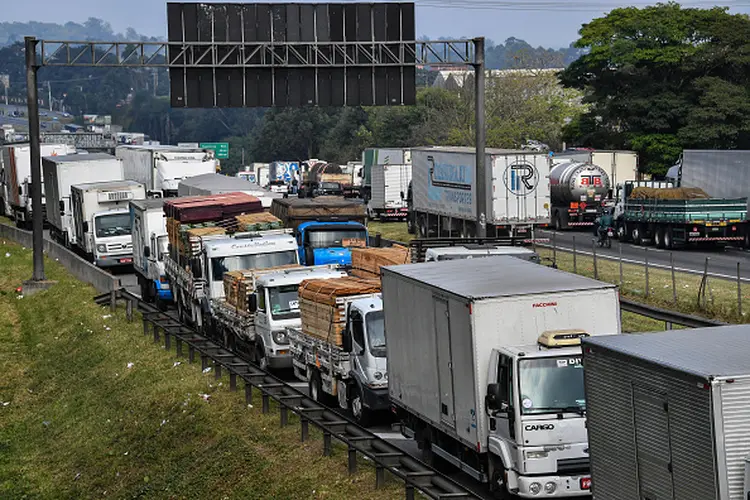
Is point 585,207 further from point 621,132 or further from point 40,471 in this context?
point 40,471

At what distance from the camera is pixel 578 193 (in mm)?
62344

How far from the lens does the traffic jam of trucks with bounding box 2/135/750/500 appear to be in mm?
11555

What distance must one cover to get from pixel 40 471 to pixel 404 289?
33.6 feet

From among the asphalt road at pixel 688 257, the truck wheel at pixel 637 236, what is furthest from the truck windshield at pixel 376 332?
the truck wheel at pixel 637 236

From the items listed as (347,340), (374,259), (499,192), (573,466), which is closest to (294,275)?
(374,259)

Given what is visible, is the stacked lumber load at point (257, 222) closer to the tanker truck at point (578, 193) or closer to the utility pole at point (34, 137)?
the utility pole at point (34, 137)

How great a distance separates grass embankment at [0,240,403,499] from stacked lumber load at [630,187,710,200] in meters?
24.6

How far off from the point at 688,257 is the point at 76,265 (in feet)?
70.8

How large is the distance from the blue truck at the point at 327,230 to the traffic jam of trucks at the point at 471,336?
0.05m

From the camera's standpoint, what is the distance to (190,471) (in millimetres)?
21141

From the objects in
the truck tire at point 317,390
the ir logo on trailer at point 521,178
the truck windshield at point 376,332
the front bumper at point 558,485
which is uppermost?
the ir logo on trailer at point 521,178

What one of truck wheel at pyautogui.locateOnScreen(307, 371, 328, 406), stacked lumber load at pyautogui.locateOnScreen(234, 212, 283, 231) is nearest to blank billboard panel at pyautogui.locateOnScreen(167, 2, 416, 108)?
stacked lumber load at pyautogui.locateOnScreen(234, 212, 283, 231)

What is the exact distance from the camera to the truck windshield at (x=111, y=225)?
48.1 meters

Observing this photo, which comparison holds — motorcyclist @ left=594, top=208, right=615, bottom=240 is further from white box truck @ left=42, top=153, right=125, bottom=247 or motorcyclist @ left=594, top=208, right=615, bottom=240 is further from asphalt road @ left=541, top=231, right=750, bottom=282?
white box truck @ left=42, top=153, right=125, bottom=247
